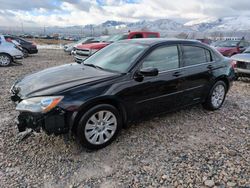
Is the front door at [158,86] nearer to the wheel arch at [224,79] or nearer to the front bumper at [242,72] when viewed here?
the wheel arch at [224,79]

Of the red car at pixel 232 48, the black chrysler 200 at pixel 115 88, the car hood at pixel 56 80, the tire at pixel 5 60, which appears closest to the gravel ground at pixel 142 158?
the black chrysler 200 at pixel 115 88

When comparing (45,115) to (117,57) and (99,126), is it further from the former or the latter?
(117,57)

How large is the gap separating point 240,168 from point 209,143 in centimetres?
68

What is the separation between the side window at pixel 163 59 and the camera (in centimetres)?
369

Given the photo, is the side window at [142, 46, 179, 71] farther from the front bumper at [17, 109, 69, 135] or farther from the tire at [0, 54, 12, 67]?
the tire at [0, 54, 12, 67]

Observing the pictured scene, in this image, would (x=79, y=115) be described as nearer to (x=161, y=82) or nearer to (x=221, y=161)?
(x=161, y=82)

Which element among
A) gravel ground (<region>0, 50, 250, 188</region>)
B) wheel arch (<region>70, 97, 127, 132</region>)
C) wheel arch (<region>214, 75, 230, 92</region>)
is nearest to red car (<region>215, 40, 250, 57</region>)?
wheel arch (<region>214, 75, 230, 92</region>)

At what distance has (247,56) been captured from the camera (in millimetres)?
7562

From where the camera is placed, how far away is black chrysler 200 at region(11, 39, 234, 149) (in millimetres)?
2947

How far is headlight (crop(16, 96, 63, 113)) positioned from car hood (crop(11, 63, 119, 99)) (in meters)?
0.09

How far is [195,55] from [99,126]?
7.92 ft

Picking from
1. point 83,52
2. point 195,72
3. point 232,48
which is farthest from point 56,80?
point 232,48

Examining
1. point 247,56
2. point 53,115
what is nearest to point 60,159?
point 53,115

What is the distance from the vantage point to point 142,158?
125 inches
